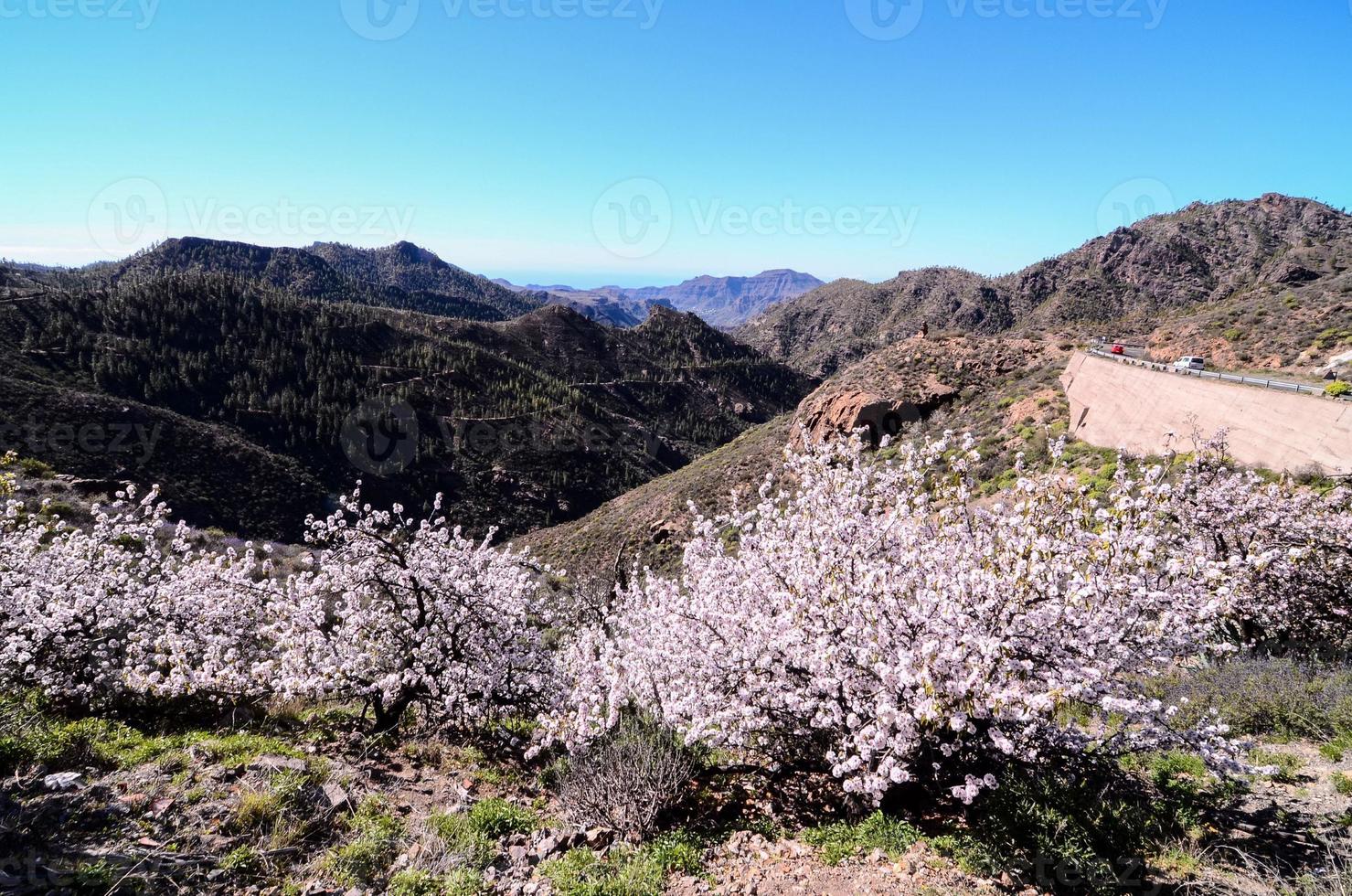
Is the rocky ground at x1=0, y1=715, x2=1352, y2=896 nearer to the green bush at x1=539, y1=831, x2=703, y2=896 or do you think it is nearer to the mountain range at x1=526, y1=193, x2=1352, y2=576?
the green bush at x1=539, y1=831, x2=703, y2=896

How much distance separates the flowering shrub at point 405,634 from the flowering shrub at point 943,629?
314cm

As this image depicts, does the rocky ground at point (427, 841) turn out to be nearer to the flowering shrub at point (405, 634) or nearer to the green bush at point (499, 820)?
the green bush at point (499, 820)

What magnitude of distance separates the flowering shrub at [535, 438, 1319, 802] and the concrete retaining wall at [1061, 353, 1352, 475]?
1055cm

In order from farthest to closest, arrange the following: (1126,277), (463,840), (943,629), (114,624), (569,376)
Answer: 1. (569,376)
2. (1126,277)
3. (114,624)
4. (463,840)
5. (943,629)

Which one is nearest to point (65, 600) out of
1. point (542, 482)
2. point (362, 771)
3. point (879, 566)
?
point (362, 771)

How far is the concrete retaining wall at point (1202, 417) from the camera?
49.4 ft

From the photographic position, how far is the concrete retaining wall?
15.1 meters

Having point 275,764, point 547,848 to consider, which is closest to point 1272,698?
point 547,848

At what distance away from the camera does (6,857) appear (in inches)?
203

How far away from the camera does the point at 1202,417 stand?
19.2 m

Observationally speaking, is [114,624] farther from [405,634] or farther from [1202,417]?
[1202,417]

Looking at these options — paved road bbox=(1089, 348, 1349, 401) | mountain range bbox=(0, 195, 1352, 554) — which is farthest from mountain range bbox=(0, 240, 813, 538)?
paved road bbox=(1089, 348, 1349, 401)

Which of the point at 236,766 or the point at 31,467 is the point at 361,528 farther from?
the point at 31,467

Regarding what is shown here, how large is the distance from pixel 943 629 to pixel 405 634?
9204 millimetres
